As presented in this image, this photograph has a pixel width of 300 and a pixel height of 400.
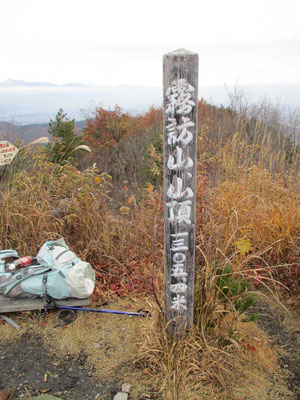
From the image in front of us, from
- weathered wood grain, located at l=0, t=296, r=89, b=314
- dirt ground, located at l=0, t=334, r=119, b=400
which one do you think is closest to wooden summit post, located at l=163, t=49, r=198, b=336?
dirt ground, located at l=0, t=334, r=119, b=400

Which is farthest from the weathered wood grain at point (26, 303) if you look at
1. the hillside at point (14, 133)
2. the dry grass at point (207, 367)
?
the hillside at point (14, 133)

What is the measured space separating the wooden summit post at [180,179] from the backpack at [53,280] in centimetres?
88

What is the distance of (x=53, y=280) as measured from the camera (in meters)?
2.86

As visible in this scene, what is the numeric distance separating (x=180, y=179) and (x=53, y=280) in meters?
1.54

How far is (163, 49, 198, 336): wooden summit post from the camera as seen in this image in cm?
191

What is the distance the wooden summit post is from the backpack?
A: 882mm

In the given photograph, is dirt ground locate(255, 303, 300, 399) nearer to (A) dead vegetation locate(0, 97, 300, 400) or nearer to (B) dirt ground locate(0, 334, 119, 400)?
(A) dead vegetation locate(0, 97, 300, 400)

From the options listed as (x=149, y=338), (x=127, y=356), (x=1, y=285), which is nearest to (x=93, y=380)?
(x=127, y=356)

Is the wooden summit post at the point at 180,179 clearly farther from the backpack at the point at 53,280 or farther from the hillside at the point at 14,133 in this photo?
the hillside at the point at 14,133

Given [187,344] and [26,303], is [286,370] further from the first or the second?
[26,303]

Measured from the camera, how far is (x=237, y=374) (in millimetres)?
2330

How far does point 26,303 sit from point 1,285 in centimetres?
27

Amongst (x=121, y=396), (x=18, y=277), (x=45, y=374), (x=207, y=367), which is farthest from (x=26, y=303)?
(x=207, y=367)

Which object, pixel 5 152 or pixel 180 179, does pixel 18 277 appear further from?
pixel 180 179
